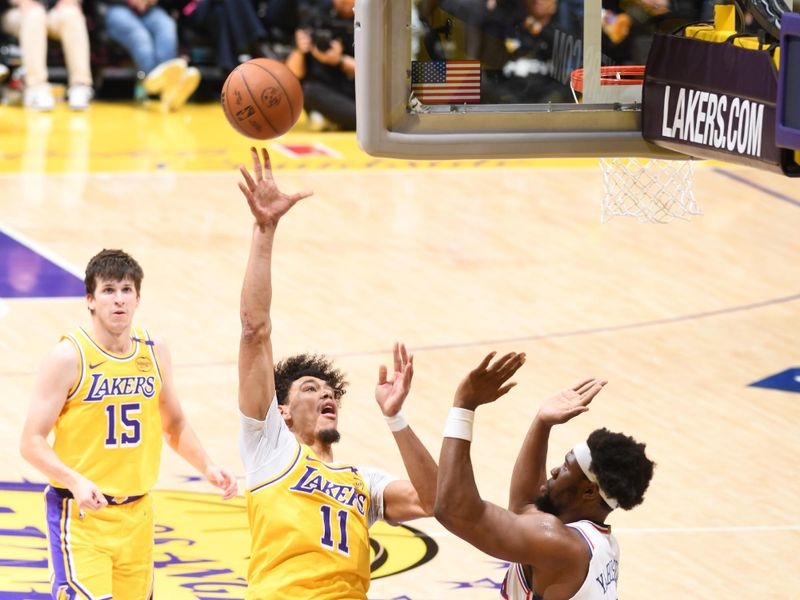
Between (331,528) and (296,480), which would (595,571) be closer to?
(331,528)

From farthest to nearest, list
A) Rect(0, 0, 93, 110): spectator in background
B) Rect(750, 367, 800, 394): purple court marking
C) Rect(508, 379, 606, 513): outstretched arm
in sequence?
1. Rect(0, 0, 93, 110): spectator in background
2. Rect(750, 367, 800, 394): purple court marking
3. Rect(508, 379, 606, 513): outstretched arm

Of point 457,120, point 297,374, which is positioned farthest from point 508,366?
point 457,120

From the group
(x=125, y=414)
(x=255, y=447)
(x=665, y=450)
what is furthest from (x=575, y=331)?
(x=255, y=447)

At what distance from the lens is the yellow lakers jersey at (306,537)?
4.79 meters

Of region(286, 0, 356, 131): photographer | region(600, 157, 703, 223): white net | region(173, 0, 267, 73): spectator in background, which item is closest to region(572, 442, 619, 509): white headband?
region(600, 157, 703, 223): white net

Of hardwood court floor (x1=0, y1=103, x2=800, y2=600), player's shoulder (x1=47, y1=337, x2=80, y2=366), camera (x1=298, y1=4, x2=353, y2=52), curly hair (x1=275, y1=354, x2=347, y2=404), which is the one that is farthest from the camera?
camera (x1=298, y1=4, x2=353, y2=52)

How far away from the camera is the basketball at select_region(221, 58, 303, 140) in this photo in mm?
6039

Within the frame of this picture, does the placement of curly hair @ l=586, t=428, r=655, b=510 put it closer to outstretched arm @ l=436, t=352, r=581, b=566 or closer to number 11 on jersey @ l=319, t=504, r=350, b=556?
outstretched arm @ l=436, t=352, r=581, b=566

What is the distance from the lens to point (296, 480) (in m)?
4.94

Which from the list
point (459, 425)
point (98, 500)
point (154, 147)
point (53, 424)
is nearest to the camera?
point (459, 425)

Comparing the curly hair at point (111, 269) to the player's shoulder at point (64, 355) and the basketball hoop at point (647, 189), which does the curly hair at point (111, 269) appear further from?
the basketball hoop at point (647, 189)

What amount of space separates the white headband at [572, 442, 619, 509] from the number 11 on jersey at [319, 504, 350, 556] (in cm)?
80

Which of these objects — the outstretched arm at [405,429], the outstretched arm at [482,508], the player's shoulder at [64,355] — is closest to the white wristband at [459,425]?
the outstretched arm at [482,508]

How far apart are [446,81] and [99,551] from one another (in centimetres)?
223
